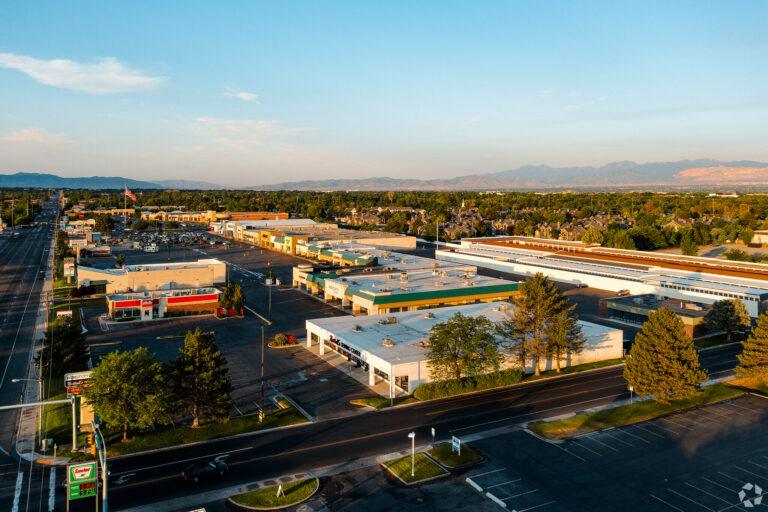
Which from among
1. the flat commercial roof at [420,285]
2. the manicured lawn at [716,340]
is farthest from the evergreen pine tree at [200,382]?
the manicured lawn at [716,340]

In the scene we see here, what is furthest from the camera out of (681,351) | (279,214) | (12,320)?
(279,214)

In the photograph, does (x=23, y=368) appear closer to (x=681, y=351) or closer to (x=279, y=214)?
(x=681, y=351)

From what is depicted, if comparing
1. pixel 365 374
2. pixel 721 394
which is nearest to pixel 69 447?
pixel 365 374

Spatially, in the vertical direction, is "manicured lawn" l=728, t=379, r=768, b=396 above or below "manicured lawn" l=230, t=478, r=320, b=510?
below

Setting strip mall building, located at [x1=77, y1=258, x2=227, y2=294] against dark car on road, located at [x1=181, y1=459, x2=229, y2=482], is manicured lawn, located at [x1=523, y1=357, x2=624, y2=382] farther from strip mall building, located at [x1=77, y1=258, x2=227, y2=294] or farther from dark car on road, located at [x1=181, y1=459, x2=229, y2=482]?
strip mall building, located at [x1=77, y1=258, x2=227, y2=294]

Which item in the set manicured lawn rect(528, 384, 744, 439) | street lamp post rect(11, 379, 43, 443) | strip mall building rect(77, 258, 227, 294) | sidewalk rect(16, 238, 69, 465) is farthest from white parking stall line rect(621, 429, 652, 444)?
strip mall building rect(77, 258, 227, 294)

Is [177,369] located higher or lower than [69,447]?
higher
